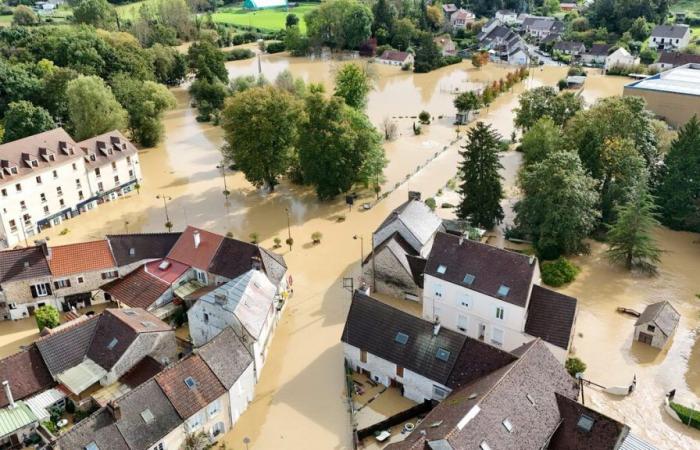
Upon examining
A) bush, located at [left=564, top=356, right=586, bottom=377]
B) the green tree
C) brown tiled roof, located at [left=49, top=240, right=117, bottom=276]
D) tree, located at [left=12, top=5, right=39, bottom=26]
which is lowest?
bush, located at [left=564, top=356, right=586, bottom=377]

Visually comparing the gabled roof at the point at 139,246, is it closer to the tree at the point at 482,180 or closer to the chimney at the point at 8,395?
the chimney at the point at 8,395

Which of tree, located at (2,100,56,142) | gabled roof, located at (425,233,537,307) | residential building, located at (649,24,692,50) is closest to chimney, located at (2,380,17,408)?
gabled roof, located at (425,233,537,307)

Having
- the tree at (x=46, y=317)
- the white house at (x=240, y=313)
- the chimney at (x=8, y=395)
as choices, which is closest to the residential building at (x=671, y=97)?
the white house at (x=240, y=313)

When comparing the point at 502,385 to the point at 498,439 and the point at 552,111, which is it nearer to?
the point at 498,439

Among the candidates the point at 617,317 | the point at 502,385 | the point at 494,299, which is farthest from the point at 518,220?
the point at 502,385

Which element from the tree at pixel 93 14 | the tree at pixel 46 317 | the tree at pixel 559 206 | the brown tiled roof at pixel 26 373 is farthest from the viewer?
the tree at pixel 93 14

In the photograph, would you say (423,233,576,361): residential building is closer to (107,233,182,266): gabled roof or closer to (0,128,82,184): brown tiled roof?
(107,233,182,266): gabled roof

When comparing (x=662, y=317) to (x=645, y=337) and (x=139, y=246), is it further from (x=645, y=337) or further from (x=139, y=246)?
(x=139, y=246)
